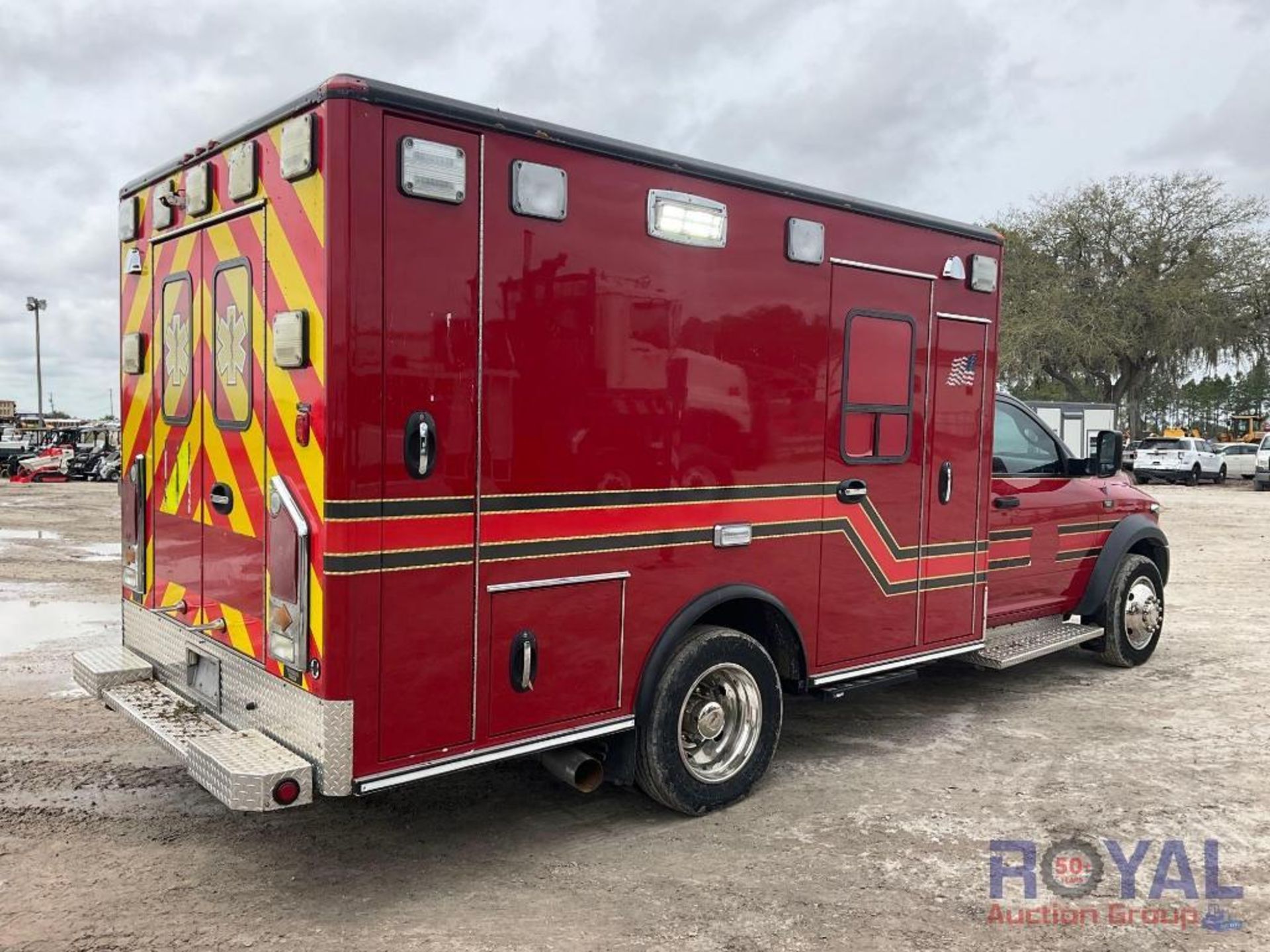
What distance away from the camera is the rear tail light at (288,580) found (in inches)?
139

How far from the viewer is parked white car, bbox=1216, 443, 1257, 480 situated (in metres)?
32.6

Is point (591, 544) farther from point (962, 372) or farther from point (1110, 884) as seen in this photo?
point (962, 372)

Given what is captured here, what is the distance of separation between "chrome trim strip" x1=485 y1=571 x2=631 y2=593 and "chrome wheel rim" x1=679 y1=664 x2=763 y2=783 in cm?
69

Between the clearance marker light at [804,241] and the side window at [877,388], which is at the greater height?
the clearance marker light at [804,241]

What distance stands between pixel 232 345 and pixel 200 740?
1477mm

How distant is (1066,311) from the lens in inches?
1454

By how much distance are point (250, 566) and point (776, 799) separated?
8.32ft

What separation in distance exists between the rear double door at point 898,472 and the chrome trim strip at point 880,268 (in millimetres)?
18

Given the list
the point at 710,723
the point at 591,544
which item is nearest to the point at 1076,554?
the point at 710,723

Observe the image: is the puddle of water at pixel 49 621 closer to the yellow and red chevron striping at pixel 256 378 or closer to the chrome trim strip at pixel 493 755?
the yellow and red chevron striping at pixel 256 378

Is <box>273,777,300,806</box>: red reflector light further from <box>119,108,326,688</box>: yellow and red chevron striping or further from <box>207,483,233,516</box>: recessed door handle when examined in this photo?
<box>207,483,233,516</box>: recessed door handle

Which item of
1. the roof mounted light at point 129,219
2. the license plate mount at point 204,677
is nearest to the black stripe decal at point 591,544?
the license plate mount at point 204,677

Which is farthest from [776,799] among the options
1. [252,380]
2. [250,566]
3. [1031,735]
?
[252,380]

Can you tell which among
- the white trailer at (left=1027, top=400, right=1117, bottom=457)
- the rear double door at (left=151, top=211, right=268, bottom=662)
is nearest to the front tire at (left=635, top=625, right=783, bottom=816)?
the rear double door at (left=151, top=211, right=268, bottom=662)
